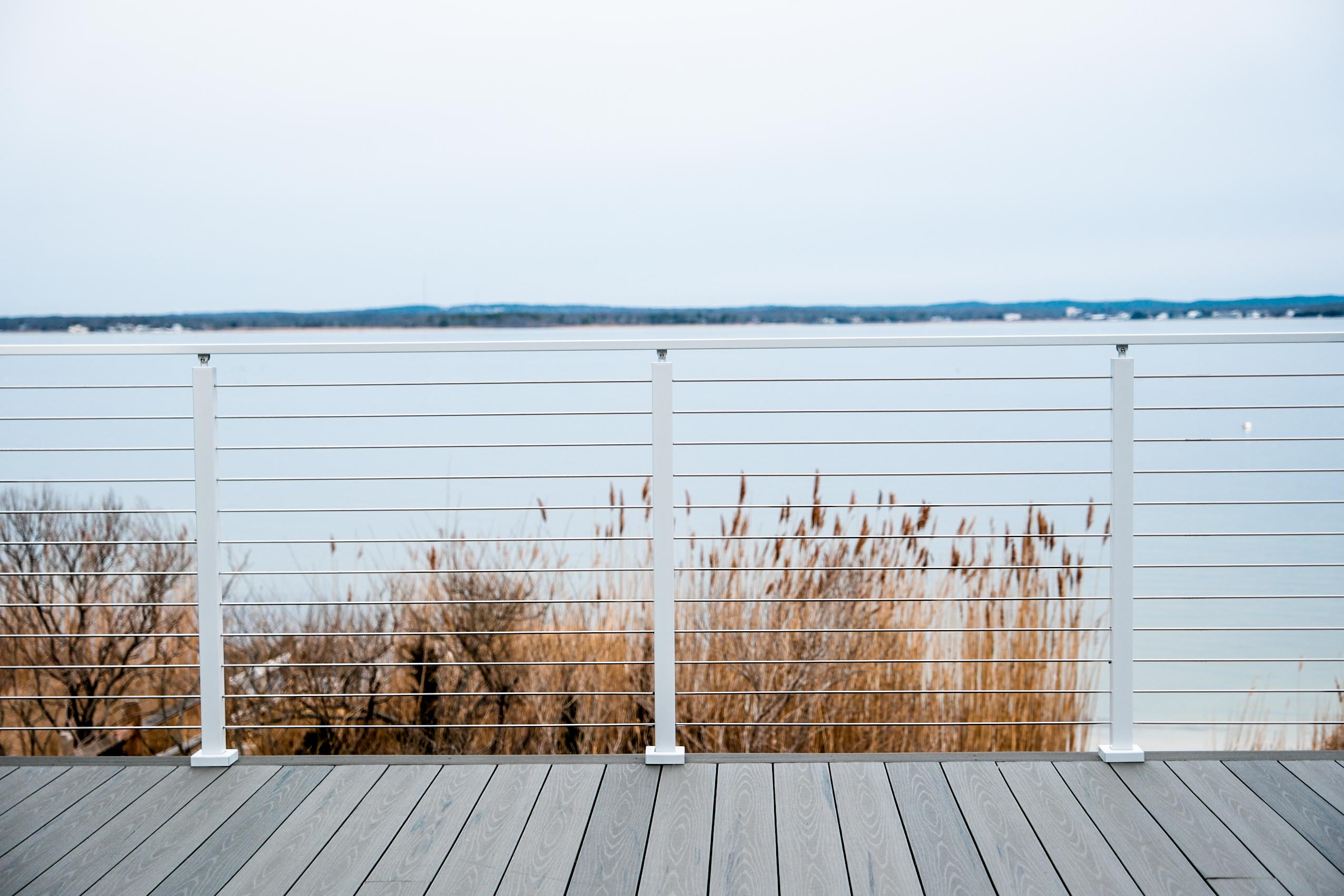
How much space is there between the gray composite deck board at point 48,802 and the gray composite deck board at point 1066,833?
6.64ft

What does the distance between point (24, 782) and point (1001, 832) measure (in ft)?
7.10

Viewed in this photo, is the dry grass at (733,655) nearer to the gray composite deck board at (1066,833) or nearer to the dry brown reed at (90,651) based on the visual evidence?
the dry brown reed at (90,651)

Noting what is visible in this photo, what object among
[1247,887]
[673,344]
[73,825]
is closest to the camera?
[1247,887]

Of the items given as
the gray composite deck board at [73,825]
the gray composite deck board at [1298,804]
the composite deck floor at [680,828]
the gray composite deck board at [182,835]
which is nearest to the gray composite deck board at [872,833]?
the composite deck floor at [680,828]

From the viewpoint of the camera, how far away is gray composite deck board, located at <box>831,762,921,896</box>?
1870 millimetres

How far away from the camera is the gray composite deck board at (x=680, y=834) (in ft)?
6.18

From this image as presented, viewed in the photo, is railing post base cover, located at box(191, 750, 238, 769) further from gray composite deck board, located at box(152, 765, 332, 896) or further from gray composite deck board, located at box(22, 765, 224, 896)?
gray composite deck board, located at box(152, 765, 332, 896)

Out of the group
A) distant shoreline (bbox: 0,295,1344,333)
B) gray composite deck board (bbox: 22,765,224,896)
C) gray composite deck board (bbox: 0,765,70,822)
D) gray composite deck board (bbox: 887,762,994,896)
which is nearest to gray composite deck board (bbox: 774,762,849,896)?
gray composite deck board (bbox: 887,762,994,896)

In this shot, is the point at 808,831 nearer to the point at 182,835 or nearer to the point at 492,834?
the point at 492,834

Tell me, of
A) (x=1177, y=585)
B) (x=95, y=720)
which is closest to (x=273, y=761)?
(x=95, y=720)

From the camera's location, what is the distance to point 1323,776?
2.31m

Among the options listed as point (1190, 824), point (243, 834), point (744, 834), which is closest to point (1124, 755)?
point (1190, 824)

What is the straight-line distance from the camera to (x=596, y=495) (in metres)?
6.54

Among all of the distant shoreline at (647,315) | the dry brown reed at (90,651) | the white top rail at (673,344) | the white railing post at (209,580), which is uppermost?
the distant shoreline at (647,315)
